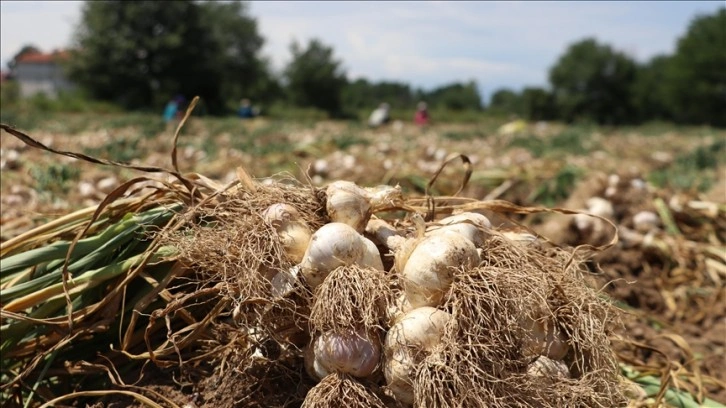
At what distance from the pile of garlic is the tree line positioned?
3169 centimetres

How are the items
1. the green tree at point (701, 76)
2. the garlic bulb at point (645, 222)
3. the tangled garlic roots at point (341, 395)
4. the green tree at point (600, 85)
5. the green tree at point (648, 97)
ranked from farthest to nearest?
→ the green tree at point (648, 97) → the green tree at point (600, 85) → the green tree at point (701, 76) → the garlic bulb at point (645, 222) → the tangled garlic roots at point (341, 395)

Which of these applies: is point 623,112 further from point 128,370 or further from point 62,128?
point 128,370

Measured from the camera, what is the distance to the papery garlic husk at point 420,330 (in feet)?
4.68

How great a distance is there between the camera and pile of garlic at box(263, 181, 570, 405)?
145 centimetres

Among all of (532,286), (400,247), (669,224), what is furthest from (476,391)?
(669,224)

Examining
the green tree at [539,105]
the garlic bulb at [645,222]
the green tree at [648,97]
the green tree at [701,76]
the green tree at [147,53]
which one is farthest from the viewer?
the green tree at [648,97]

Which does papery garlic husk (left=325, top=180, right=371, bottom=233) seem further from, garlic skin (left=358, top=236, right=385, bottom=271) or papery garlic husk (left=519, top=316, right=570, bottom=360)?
papery garlic husk (left=519, top=316, right=570, bottom=360)

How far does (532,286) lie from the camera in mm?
1522

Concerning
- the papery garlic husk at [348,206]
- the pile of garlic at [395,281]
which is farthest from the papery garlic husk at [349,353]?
the papery garlic husk at [348,206]

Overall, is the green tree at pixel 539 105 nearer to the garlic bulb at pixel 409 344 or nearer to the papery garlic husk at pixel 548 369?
the papery garlic husk at pixel 548 369

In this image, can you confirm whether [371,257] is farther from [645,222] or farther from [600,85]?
[600,85]

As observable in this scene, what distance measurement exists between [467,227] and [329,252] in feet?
1.19

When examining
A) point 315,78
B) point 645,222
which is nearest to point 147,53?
point 315,78

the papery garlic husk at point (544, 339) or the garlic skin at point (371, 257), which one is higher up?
the garlic skin at point (371, 257)
